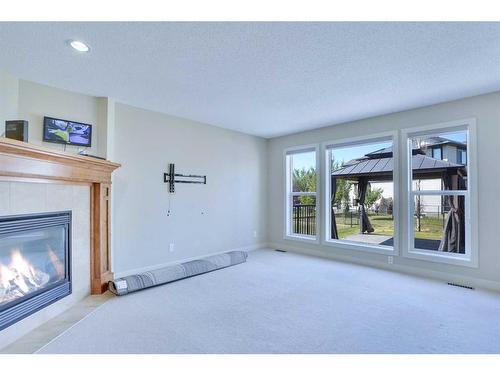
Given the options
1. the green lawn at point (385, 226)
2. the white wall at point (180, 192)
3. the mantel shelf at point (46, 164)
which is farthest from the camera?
the green lawn at point (385, 226)

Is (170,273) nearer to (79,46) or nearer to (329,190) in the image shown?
(79,46)

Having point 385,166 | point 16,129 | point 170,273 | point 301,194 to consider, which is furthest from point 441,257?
point 16,129

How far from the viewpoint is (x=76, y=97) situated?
→ 10.6 feet

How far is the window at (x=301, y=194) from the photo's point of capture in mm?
5145

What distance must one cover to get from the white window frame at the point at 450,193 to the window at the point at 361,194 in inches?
9.0

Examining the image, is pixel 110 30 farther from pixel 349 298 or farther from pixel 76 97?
pixel 349 298

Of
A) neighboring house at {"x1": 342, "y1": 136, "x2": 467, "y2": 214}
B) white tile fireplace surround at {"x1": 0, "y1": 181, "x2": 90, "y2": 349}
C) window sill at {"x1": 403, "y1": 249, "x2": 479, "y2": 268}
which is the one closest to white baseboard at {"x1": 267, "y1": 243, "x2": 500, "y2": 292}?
window sill at {"x1": 403, "y1": 249, "x2": 479, "y2": 268}

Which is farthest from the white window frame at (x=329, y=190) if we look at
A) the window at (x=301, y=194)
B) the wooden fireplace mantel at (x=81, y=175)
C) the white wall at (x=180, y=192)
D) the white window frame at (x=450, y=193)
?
the wooden fireplace mantel at (x=81, y=175)

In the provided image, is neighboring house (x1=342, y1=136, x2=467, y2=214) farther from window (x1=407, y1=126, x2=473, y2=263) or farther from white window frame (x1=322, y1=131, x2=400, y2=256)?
white window frame (x1=322, y1=131, x2=400, y2=256)

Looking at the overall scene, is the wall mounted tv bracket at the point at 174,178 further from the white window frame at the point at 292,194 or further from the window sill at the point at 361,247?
the window sill at the point at 361,247

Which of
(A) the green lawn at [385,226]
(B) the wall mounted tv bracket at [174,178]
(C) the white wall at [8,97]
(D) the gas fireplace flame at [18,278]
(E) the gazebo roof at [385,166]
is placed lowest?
(D) the gas fireplace flame at [18,278]

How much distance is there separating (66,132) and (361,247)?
4.49m

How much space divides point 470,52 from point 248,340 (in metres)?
3.05
